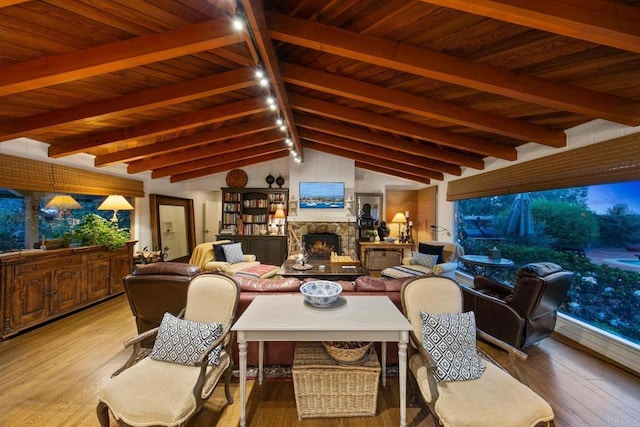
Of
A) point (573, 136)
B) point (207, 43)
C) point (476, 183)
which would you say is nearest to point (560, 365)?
point (573, 136)

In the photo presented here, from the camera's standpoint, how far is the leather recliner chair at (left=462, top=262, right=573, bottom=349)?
7.94 ft

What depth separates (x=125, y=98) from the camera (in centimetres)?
Result: 268

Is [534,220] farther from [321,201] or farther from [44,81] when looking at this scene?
[44,81]

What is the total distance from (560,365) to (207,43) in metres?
4.25

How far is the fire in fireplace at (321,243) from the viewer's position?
21.1 feet

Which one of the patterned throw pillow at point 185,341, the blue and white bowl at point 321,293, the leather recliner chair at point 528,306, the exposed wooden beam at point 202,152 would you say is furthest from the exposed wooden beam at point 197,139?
the leather recliner chair at point 528,306

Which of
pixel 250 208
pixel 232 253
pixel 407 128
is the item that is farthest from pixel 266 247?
pixel 407 128

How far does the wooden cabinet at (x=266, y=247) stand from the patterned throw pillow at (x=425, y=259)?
3.20 m

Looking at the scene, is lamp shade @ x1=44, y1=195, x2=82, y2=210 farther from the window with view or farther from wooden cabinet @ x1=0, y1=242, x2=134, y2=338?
wooden cabinet @ x1=0, y1=242, x2=134, y2=338

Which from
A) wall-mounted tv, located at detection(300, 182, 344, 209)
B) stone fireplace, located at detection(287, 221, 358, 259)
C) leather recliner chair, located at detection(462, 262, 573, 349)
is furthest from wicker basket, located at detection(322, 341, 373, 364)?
wall-mounted tv, located at detection(300, 182, 344, 209)

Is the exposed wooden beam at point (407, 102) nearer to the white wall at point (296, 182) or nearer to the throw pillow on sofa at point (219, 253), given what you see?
the white wall at point (296, 182)

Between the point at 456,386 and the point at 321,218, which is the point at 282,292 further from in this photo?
the point at 321,218

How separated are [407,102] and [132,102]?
2.89 meters

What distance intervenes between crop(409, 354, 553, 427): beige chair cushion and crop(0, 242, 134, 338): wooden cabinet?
4.28 metres
